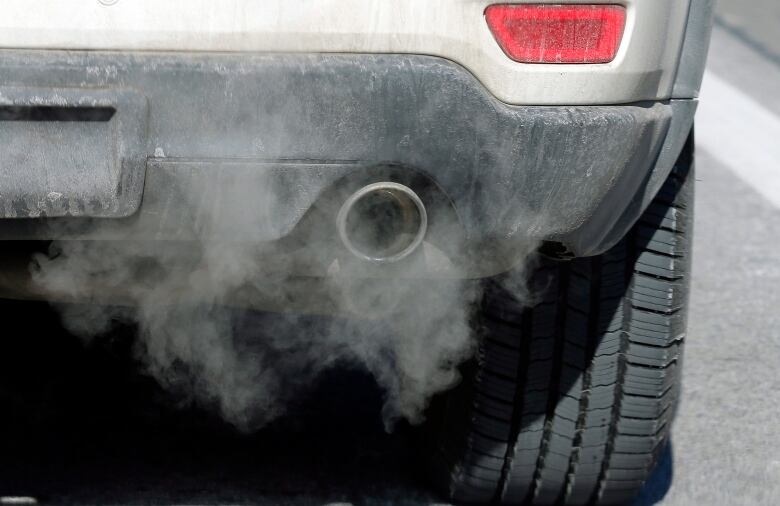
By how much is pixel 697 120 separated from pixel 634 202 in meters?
3.83

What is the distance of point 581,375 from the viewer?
8.44ft

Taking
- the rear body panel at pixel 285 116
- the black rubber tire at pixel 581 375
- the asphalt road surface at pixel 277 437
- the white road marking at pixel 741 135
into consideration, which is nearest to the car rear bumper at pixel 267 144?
the rear body panel at pixel 285 116

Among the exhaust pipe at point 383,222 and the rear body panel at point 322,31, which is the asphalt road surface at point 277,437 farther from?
the rear body panel at point 322,31

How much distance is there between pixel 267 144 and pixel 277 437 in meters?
1.12

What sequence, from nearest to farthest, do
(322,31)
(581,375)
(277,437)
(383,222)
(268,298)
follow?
(322,31)
(383,222)
(268,298)
(581,375)
(277,437)

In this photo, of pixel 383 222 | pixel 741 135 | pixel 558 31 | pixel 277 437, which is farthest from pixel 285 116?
pixel 741 135

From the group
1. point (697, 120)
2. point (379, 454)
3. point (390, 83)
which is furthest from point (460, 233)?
point (697, 120)

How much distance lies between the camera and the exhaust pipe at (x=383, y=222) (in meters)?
2.02

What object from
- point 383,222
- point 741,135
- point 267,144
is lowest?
point 383,222

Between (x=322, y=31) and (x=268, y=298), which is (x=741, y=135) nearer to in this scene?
(x=268, y=298)

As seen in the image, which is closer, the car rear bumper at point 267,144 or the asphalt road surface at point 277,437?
the car rear bumper at point 267,144

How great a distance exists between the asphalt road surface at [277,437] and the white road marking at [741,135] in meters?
1.38

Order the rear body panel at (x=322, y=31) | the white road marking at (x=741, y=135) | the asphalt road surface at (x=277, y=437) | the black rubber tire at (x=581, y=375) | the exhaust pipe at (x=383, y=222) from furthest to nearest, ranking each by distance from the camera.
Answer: the white road marking at (x=741, y=135) < the asphalt road surface at (x=277, y=437) < the black rubber tire at (x=581, y=375) < the exhaust pipe at (x=383, y=222) < the rear body panel at (x=322, y=31)

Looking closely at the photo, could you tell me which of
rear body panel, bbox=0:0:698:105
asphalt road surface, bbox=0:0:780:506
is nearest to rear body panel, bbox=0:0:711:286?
rear body panel, bbox=0:0:698:105
